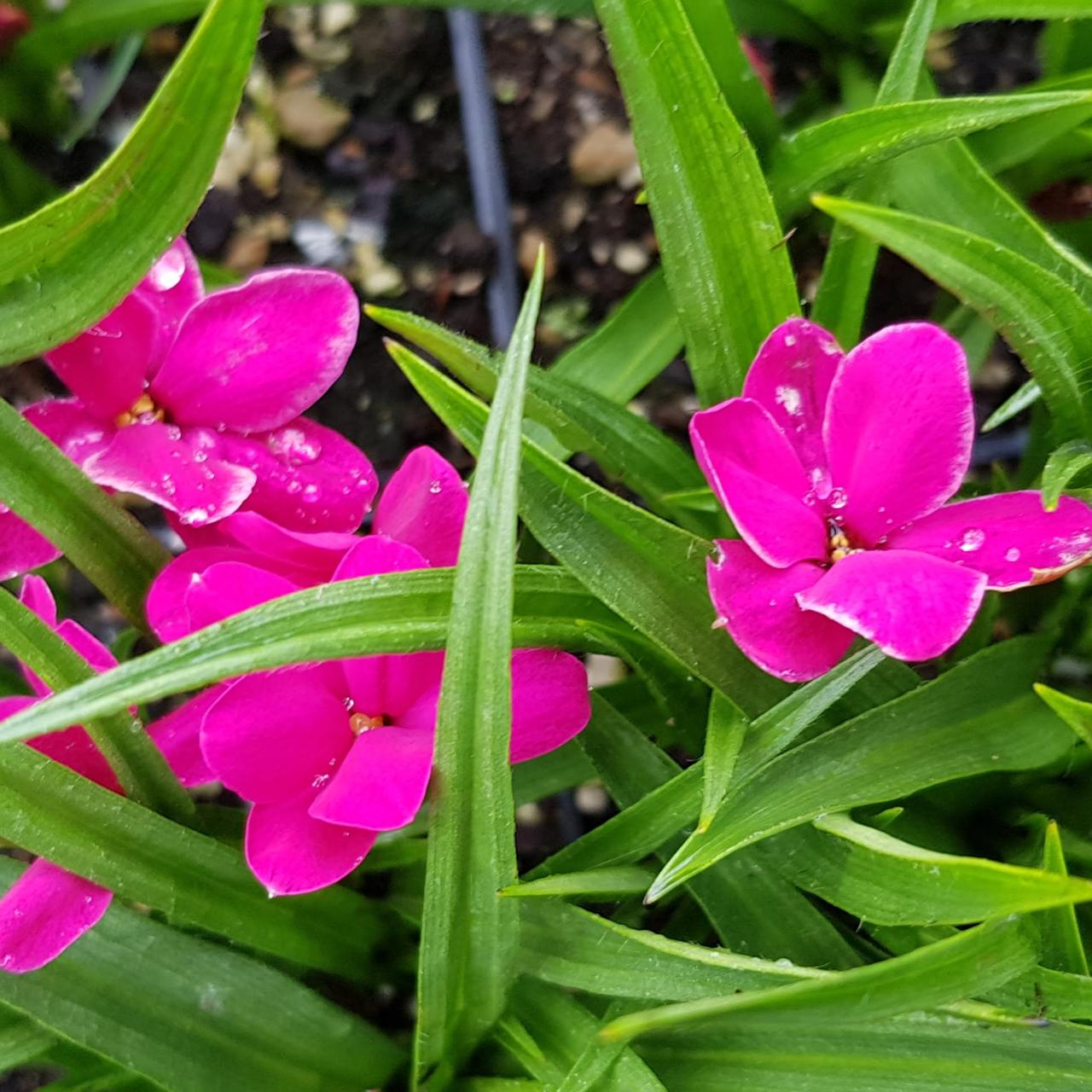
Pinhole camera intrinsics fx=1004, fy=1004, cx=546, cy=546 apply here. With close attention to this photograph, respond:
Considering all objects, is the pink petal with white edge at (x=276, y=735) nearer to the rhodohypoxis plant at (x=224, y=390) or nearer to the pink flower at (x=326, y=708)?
the pink flower at (x=326, y=708)

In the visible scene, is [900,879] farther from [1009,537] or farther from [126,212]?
[126,212]

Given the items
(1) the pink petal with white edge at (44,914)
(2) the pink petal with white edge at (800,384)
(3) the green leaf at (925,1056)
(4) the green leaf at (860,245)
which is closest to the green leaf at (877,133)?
(4) the green leaf at (860,245)

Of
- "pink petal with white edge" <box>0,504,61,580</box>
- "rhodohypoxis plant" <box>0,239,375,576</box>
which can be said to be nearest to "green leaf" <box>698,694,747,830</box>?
"rhodohypoxis plant" <box>0,239,375,576</box>

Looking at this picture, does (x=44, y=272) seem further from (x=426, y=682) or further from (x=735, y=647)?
(x=735, y=647)

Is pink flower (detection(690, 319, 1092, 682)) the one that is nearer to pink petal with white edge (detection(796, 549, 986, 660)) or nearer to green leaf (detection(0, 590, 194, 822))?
pink petal with white edge (detection(796, 549, 986, 660))

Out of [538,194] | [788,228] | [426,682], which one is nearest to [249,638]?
[426,682]

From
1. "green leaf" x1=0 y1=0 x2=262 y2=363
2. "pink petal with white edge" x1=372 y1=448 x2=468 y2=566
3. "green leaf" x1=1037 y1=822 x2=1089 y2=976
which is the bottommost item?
"green leaf" x1=1037 y1=822 x2=1089 y2=976

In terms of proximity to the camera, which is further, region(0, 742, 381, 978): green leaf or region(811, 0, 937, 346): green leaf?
region(811, 0, 937, 346): green leaf
